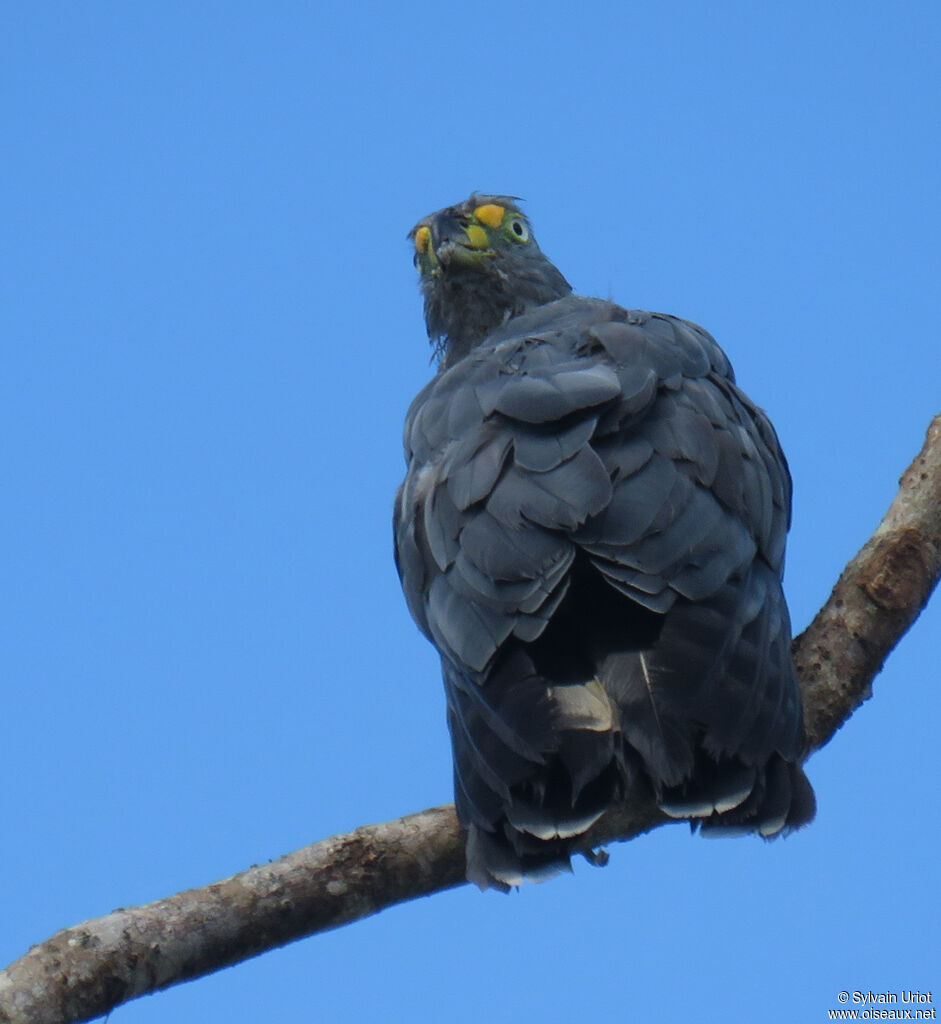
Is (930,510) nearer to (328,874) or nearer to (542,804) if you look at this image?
(542,804)

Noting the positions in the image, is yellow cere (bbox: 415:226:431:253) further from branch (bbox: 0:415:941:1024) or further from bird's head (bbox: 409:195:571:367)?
branch (bbox: 0:415:941:1024)

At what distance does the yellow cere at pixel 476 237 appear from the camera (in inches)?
297

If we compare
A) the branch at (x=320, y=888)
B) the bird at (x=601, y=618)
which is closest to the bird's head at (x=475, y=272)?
the bird at (x=601, y=618)

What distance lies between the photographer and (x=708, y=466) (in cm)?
487

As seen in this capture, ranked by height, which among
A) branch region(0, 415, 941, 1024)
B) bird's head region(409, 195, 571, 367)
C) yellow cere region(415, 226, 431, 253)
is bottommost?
branch region(0, 415, 941, 1024)

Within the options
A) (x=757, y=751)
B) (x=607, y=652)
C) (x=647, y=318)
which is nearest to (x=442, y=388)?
(x=647, y=318)

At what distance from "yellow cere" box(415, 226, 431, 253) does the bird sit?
258 cm

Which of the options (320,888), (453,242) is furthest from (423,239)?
(320,888)

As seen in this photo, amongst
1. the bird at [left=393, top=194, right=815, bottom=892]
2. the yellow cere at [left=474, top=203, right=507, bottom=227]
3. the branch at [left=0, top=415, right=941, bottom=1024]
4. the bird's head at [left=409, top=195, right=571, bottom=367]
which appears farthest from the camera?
the yellow cere at [left=474, top=203, right=507, bottom=227]

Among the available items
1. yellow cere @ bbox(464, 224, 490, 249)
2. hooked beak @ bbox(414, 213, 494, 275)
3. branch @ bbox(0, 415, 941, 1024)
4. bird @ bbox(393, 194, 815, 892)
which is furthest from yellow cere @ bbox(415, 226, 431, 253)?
branch @ bbox(0, 415, 941, 1024)

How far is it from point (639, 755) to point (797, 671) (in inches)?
54.0

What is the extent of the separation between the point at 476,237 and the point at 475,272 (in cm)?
21

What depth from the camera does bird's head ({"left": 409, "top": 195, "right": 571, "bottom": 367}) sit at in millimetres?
7492

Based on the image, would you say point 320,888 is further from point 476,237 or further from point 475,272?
point 476,237
